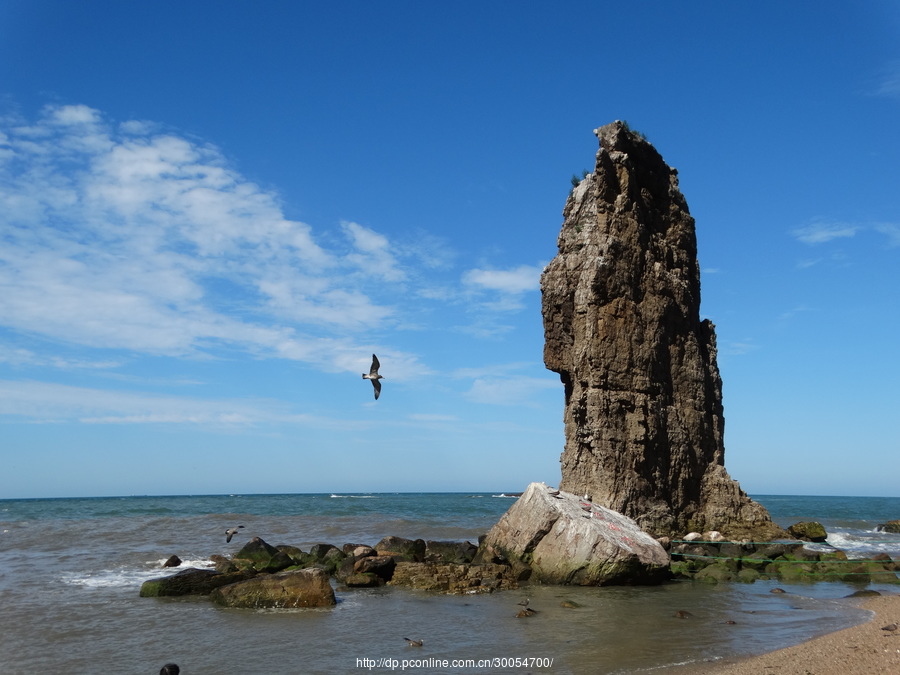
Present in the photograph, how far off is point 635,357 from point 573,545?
346 inches

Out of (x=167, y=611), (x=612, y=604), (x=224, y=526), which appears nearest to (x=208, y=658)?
(x=167, y=611)

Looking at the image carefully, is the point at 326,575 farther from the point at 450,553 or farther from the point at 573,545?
the point at 450,553

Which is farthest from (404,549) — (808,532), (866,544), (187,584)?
(866,544)

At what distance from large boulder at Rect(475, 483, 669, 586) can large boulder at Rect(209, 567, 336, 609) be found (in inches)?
175

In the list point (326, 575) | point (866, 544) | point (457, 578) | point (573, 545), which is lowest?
point (866, 544)

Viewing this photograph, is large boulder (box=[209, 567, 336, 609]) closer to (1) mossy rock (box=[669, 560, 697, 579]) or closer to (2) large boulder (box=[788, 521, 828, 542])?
(1) mossy rock (box=[669, 560, 697, 579])

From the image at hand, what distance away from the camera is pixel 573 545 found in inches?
571

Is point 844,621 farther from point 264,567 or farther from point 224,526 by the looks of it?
point 224,526

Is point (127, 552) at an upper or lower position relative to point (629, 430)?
lower

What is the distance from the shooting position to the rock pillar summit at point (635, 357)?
21234mm

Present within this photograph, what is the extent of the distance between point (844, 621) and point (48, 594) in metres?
15.4

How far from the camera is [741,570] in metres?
17.1

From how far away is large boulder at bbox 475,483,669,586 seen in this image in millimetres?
14203

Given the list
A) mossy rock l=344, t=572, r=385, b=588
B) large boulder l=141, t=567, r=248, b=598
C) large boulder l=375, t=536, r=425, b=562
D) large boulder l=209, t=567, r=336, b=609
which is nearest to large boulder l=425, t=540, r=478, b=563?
large boulder l=375, t=536, r=425, b=562
